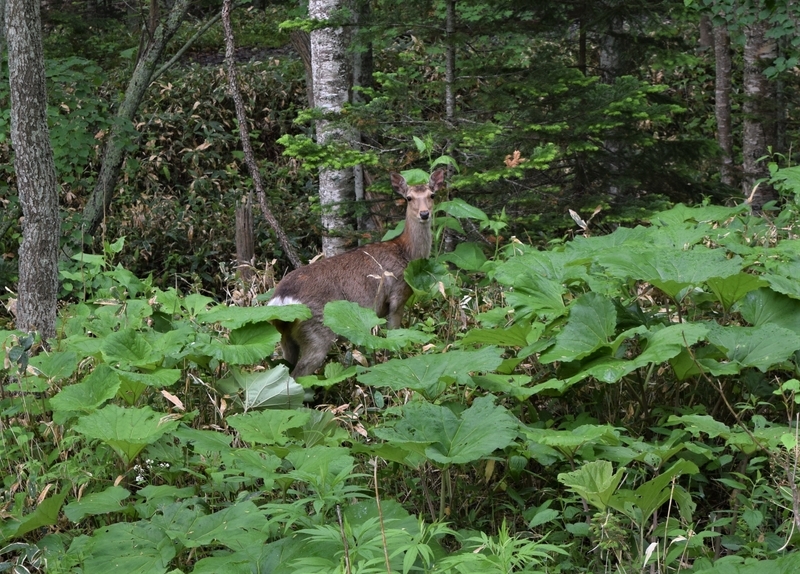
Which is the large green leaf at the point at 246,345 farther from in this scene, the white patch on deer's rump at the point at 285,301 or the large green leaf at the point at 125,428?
the white patch on deer's rump at the point at 285,301

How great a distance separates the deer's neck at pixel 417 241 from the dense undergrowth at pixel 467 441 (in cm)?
172

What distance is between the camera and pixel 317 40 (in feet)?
30.5

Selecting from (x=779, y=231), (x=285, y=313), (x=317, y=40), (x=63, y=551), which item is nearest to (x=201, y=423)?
(x=285, y=313)

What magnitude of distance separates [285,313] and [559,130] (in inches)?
149

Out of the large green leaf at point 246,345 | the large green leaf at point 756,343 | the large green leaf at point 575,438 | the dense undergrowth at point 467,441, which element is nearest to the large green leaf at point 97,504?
the dense undergrowth at point 467,441

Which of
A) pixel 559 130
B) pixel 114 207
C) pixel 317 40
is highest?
pixel 317 40

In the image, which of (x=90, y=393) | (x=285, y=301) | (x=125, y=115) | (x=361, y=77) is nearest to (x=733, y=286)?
(x=285, y=301)

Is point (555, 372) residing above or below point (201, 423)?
above

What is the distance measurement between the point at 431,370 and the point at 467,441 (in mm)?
596

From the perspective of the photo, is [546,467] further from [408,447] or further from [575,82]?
[575,82]

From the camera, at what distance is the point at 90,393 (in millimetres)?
4402

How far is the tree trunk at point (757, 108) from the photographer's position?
36.4 feet

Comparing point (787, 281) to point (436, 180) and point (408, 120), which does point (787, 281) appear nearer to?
point (436, 180)

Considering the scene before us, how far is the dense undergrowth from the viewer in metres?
3.26
